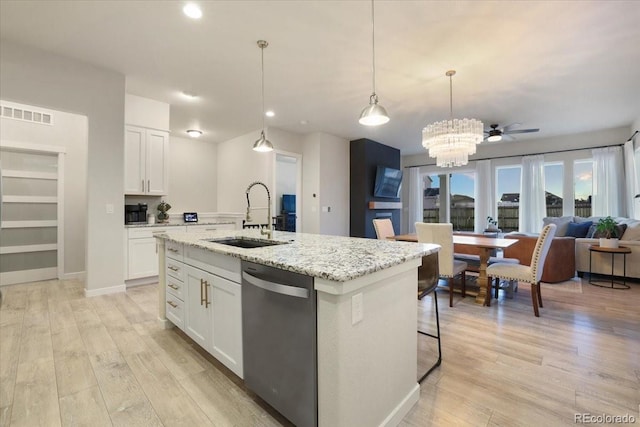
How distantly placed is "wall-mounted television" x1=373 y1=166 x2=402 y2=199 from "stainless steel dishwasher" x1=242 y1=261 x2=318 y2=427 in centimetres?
551

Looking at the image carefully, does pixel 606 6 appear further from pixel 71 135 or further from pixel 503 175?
pixel 71 135

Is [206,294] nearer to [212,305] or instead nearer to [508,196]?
[212,305]

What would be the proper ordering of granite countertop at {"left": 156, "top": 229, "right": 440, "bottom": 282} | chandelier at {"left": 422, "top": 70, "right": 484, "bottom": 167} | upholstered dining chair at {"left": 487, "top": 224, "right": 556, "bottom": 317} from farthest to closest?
chandelier at {"left": 422, "top": 70, "right": 484, "bottom": 167}
upholstered dining chair at {"left": 487, "top": 224, "right": 556, "bottom": 317}
granite countertop at {"left": 156, "top": 229, "right": 440, "bottom": 282}

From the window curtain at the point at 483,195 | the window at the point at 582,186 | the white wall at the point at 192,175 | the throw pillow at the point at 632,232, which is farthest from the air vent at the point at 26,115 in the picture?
the window at the point at 582,186

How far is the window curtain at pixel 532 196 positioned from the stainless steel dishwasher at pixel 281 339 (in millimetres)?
6868

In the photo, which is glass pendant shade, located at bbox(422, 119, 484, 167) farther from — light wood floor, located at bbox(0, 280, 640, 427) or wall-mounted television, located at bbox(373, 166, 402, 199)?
wall-mounted television, located at bbox(373, 166, 402, 199)

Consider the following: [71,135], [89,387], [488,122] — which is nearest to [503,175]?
[488,122]

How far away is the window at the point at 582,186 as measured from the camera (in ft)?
20.1

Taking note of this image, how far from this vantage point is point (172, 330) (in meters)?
2.64

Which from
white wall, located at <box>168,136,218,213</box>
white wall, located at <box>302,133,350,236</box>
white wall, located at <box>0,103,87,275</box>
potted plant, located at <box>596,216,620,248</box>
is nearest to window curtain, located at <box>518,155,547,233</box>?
potted plant, located at <box>596,216,620,248</box>

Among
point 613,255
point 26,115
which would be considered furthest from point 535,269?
point 26,115

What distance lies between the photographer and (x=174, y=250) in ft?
8.03

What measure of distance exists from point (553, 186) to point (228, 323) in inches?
298

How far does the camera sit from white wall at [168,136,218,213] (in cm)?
630
